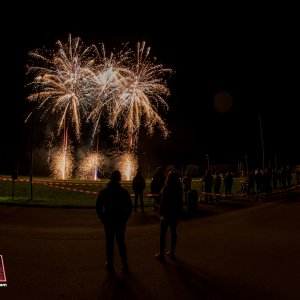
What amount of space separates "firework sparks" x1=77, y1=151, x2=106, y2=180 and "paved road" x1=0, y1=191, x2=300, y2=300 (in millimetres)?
30088

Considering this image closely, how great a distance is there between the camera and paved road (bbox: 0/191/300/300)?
635cm

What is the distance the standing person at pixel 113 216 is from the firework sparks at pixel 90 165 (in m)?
35.5

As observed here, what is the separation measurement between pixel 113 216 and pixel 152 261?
144 cm

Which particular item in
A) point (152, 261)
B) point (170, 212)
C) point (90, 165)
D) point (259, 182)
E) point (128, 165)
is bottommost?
point (152, 261)

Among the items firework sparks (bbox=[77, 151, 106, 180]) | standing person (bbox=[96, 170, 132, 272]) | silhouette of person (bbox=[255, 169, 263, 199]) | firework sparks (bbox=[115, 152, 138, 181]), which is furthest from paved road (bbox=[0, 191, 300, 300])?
firework sparks (bbox=[77, 151, 106, 180])

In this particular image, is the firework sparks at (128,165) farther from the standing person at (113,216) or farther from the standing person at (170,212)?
A: the standing person at (113,216)

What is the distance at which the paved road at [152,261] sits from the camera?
20.8 feet

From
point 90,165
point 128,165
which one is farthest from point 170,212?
point 90,165

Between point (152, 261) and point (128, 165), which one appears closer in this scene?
point (152, 261)

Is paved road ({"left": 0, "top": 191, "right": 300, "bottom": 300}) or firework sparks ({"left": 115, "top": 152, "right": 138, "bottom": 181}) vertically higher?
firework sparks ({"left": 115, "top": 152, "right": 138, "bottom": 181})

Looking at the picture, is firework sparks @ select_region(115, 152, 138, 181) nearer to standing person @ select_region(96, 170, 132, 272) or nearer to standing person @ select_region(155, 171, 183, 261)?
standing person @ select_region(155, 171, 183, 261)

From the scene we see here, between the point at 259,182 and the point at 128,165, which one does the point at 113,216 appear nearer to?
the point at 259,182

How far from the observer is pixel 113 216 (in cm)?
767

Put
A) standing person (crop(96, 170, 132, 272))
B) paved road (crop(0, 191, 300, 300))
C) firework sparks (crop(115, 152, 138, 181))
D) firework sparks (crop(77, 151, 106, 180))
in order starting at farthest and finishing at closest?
1. firework sparks (crop(77, 151, 106, 180))
2. firework sparks (crop(115, 152, 138, 181))
3. standing person (crop(96, 170, 132, 272))
4. paved road (crop(0, 191, 300, 300))
